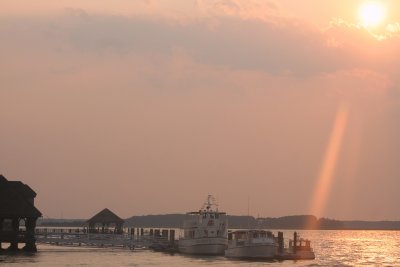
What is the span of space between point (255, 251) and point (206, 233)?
33.7ft

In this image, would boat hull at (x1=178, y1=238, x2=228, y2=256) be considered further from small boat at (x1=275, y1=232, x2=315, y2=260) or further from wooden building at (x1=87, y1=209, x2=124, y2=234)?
wooden building at (x1=87, y1=209, x2=124, y2=234)

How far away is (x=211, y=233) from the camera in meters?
89.6

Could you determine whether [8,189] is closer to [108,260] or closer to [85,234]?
[108,260]

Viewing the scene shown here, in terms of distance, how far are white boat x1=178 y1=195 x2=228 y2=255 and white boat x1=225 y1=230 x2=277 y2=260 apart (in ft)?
17.3

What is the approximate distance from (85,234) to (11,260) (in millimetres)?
33400

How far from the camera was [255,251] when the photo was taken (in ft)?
263

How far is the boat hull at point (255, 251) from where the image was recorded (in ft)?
262

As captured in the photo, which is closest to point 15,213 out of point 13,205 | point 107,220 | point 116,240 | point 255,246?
point 13,205

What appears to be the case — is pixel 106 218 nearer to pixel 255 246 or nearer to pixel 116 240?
pixel 116 240

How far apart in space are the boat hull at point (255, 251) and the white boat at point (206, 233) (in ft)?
20.3

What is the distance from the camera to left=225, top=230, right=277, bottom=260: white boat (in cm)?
8000

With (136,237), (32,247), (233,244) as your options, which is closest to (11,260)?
(32,247)

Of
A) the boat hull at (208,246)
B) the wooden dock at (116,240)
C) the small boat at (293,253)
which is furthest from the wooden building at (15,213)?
the small boat at (293,253)

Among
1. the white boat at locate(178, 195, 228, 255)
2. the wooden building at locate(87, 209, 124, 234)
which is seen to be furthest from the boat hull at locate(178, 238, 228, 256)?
the wooden building at locate(87, 209, 124, 234)
